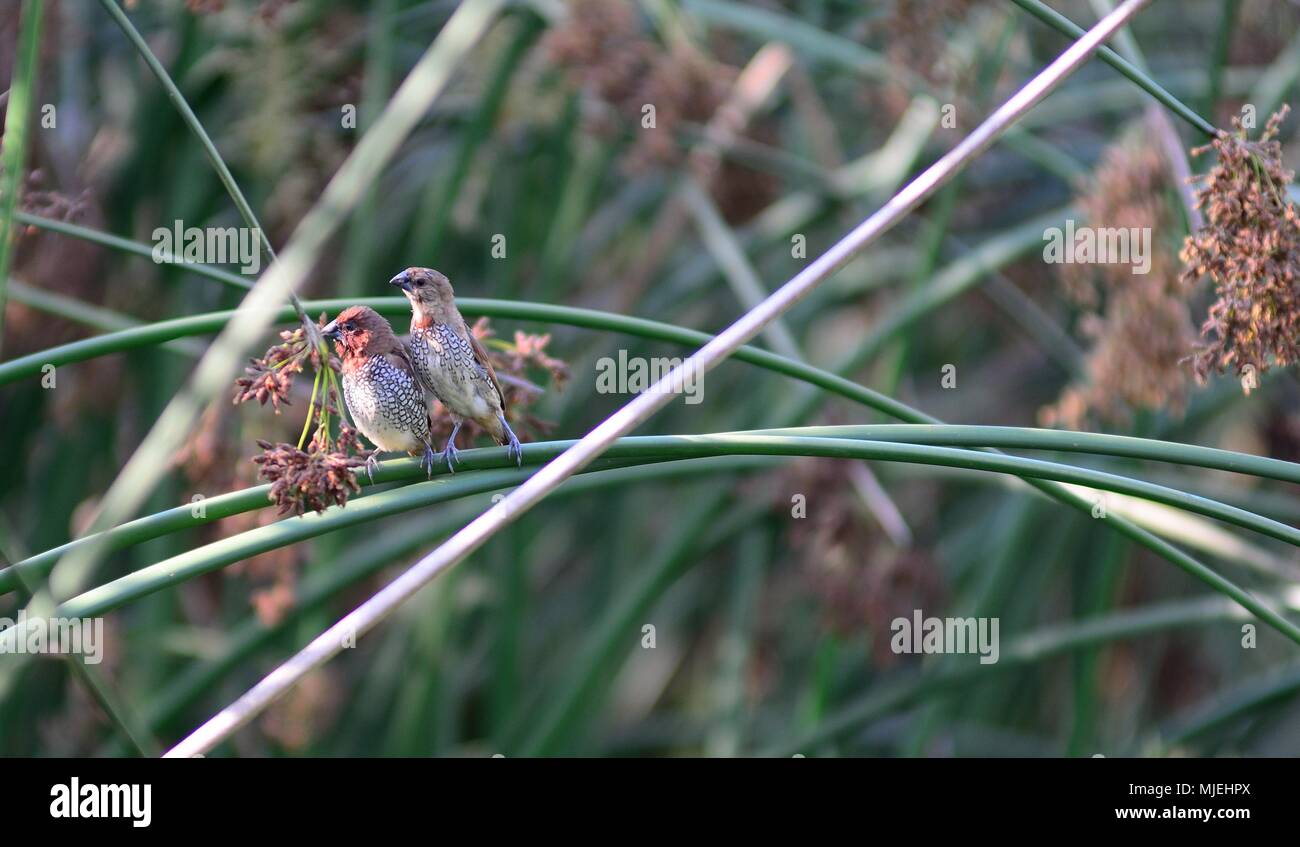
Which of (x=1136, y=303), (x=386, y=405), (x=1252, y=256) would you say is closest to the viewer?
(x=1252, y=256)

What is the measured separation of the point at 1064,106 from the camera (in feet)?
13.5

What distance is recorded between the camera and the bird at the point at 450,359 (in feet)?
6.77

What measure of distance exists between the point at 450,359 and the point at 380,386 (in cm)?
12

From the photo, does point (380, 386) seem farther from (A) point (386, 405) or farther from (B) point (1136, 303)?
(B) point (1136, 303)

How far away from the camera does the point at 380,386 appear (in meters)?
2.07

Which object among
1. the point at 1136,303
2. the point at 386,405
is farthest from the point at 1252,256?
the point at 386,405

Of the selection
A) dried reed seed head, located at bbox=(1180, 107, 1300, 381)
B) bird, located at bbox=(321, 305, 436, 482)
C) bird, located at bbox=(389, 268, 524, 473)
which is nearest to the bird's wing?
bird, located at bbox=(389, 268, 524, 473)

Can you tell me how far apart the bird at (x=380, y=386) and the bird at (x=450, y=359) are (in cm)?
4

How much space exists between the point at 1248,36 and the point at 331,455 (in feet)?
13.7

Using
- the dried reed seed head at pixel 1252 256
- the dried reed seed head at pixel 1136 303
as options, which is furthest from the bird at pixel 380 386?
the dried reed seed head at pixel 1136 303

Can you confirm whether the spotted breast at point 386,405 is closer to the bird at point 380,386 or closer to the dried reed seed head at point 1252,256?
the bird at point 380,386

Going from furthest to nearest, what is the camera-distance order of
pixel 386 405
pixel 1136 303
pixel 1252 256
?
pixel 1136 303 → pixel 386 405 → pixel 1252 256

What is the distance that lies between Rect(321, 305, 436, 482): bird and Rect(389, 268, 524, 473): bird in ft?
0.12
